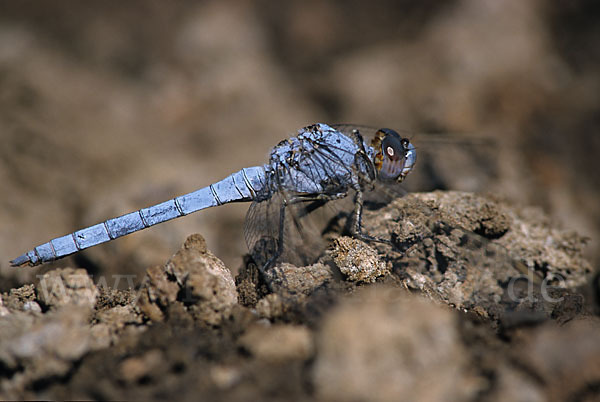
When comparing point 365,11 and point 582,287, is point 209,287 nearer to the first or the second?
point 582,287

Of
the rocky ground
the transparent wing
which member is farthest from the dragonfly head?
the transparent wing

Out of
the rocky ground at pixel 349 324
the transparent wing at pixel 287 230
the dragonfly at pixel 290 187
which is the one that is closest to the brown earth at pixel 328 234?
the rocky ground at pixel 349 324

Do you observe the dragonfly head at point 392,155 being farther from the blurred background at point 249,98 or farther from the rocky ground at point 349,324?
the blurred background at point 249,98

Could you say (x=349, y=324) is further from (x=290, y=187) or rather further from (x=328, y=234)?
(x=290, y=187)

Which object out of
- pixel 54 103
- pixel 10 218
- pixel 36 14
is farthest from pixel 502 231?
pixel 36 14

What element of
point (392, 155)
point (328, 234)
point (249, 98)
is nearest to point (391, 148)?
point (392, 155)

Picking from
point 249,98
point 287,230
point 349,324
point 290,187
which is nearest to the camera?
point 349,324

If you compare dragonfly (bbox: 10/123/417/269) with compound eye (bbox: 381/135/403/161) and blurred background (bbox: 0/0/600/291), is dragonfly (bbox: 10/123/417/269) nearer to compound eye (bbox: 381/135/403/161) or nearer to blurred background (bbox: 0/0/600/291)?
compound eye (bbox: 381/135/403/161)

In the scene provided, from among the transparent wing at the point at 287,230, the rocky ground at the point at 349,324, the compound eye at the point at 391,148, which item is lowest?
the rocky ground at the point at 349,324
